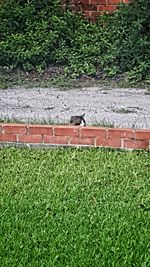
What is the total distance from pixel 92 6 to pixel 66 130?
12.0ft

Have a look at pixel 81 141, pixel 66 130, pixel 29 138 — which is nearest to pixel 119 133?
pixel 81 141

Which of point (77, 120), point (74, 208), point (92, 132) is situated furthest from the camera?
point (77, 120)

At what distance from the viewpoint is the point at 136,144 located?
5453 mm

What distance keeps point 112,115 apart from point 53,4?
275cm

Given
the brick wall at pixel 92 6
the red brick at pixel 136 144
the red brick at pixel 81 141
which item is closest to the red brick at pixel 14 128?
the red brick at pixel 81 141

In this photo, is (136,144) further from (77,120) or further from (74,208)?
(74,208)

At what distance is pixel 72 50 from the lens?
27.3 feet

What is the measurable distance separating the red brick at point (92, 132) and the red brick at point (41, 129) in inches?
10.2

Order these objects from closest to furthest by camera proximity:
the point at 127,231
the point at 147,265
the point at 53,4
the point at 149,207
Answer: the point at 147,265 → the point at 127,231 → the point at 149,207 → the point at 53,4

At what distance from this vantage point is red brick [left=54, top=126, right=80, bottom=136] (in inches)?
217

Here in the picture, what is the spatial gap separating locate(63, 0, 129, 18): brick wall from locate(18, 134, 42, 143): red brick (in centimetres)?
355

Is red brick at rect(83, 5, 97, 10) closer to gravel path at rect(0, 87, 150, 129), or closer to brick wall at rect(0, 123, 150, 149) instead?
gravel path at rect(0, 87, 150, 129)

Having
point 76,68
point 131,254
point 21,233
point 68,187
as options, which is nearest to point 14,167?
point 68,187

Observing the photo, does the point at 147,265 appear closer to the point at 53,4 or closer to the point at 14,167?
the point at 14,167
